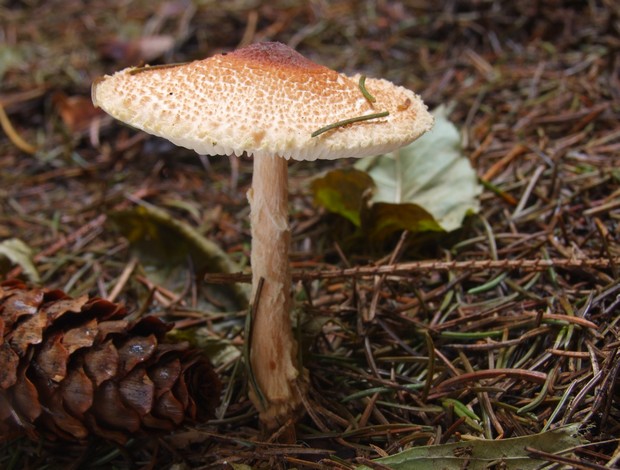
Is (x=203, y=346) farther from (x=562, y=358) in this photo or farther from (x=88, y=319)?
(x=562, y=358)

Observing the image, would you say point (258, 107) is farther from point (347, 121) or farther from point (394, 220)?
point (394, 220)

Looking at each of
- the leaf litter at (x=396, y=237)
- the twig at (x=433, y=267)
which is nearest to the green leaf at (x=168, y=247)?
the leaf litter at (x=396, y=237)

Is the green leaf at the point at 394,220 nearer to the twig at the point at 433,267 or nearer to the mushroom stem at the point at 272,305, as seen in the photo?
the twig at the point at 433,267

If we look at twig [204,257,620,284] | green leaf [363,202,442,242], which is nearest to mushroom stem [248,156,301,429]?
twig [204,257,620,284]

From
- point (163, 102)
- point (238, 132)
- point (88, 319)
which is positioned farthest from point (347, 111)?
point (88, 319)

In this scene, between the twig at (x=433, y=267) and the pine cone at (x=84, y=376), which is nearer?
the pine cone at (x=84, y=376)
